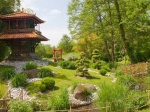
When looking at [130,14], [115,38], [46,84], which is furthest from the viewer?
[115,38]

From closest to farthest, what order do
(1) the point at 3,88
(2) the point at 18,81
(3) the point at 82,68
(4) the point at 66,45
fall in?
(1) the point at 3,88, (2) the point at 18,81, (3) the point at 82,68, (4) the point at 66,45

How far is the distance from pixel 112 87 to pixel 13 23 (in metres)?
23.9

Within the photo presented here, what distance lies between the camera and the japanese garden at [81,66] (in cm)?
1922

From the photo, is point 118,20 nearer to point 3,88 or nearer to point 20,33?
point 20,33

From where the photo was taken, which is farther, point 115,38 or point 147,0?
point 115,38

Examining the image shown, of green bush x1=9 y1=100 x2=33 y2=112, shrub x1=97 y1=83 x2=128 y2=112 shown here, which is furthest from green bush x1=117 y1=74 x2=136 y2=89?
green bush x1=9 y1=100 x2=33 y2=112

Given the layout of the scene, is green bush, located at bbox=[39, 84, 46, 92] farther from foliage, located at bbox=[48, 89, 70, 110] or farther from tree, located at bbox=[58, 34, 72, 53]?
tree, located at bbox=[58, 34, 72, 53]

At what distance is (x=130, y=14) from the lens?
127 feet

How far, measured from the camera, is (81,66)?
2995 centimetres

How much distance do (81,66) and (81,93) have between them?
756 centimetres

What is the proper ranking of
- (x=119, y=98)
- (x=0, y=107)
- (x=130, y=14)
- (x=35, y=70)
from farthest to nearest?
(x=130, y=14)
(x=35, y=70)
(x=0, y=107)
(x=119, y=98)

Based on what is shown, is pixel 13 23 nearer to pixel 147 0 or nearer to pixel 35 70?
pixel 35 70

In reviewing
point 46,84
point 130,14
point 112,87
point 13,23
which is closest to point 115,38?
point 130,14

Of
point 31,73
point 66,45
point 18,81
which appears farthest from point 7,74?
point 66,45
